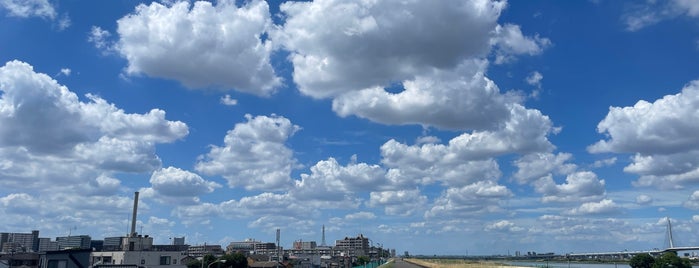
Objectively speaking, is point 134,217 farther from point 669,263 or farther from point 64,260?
point 669,263

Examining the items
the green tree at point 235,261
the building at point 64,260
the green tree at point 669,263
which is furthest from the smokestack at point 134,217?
the green tree at point 669,263

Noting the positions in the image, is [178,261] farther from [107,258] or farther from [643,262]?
[643,262]

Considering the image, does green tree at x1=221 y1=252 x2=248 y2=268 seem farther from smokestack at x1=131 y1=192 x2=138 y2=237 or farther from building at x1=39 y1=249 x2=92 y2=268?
building at x1=39 y1=249 x2=92 y2=268

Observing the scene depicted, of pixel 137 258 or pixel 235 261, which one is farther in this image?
pixel 235 261

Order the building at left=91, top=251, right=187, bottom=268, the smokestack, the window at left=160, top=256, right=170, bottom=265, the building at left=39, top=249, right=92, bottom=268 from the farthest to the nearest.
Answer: the smokestack < the window at left=160, top=256, right=170, bottom=265 < the building at left=91, top=251, right=187, bottom=268 < the building at left=39, top=249, right=92, bottom=268

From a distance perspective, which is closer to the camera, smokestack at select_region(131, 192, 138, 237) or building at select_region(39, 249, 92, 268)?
building at select_region(39, 249, 92, 268)

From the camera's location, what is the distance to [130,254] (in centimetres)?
9262

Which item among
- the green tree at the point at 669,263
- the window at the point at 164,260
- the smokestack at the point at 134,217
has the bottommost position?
the green tree at the point at 669,263

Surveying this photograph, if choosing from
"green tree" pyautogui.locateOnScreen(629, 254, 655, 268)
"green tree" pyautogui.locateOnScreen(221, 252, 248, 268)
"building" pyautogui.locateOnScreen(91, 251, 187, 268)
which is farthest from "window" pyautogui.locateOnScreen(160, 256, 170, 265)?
"green tree" pyautogui.locateOnScreen(629, 254, 655, 268)

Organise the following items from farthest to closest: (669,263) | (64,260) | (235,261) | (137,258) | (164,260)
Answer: (669,263) → (235,261) → (164,260) → (137,258) → (64,260)

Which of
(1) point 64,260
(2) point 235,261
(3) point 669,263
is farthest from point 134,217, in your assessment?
(3) point 669,263

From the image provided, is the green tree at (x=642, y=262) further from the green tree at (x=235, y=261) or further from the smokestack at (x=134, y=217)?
the smokestack at (x=134, y=217)

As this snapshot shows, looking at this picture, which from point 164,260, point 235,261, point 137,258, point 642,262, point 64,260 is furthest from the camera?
point 642,262

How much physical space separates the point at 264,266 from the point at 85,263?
6052 cm
